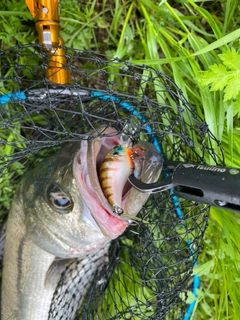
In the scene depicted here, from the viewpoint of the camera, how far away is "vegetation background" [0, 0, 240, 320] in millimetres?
1764

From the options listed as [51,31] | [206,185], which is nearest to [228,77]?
[206,185]

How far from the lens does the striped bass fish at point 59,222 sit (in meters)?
1.55

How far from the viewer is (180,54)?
185 centimetres

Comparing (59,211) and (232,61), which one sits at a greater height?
(232,61)

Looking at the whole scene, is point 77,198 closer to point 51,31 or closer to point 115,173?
point 115,173

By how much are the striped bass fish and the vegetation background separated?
1.58 ft

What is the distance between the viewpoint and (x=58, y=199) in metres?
1.67

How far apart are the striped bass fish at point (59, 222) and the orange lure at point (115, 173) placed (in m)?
0.02

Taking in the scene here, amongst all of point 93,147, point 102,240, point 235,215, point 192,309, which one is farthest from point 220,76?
point 192,309

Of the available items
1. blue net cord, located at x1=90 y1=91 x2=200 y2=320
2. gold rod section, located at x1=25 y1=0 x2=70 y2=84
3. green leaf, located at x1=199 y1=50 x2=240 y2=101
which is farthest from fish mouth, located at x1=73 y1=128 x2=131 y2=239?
green leaf, located at x1=199 y1=50 x2=240 y2=101

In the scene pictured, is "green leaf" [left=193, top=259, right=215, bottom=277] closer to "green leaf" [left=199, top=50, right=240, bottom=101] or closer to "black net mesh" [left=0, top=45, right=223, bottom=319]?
"black net mesh" [left=0, top=45, right=223, bottom=319]

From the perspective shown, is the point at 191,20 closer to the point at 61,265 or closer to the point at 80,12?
the point at 80,12

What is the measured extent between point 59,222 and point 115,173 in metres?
0.40

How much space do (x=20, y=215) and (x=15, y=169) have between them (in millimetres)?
263
